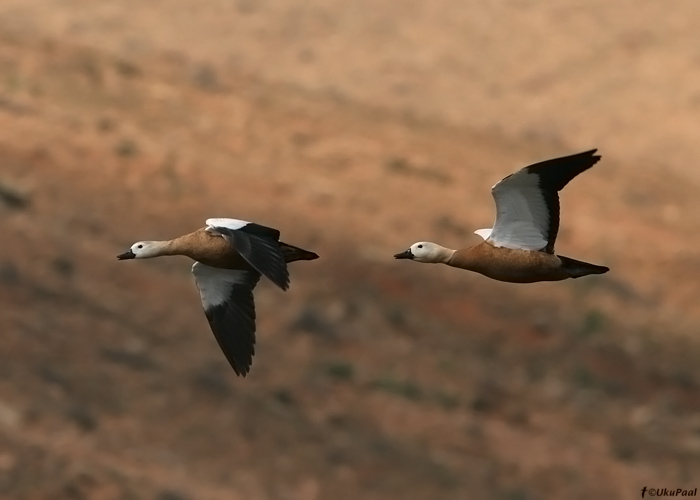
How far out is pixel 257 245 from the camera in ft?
35.9

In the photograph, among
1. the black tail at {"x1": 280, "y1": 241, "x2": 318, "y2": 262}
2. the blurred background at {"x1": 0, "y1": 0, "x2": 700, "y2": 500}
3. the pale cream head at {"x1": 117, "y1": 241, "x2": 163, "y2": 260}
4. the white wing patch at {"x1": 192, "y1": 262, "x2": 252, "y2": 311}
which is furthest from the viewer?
the blurred background at {"x1": 0, "y1": 0, "x2": 700, "y2": 500}

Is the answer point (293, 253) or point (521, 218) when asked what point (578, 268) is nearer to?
point (521, 218)

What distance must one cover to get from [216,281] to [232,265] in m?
0.94

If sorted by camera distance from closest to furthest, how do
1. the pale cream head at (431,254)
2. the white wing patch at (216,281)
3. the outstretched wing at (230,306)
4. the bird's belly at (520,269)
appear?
the bird's belly at (520,269) < the pale cream head at (431,254) < the outstretched wing at (230,306) < the white wing patch at (216,281)

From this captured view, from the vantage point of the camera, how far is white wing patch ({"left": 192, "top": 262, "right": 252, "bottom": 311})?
1266 centimetres

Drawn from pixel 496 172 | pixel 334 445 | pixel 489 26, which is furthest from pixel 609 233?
pixel 489 26

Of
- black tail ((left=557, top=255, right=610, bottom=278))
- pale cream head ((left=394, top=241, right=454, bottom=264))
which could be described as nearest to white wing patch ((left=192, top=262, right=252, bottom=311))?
pale cream head ((left=394, top=241, right=454, bottom=264))

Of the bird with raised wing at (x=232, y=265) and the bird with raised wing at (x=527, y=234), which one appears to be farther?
the bird with raised wing at (x=527, y=234)

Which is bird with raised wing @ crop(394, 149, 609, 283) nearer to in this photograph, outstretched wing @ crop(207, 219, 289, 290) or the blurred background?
outstretched wing @ crop(207, 219, 289, 290)

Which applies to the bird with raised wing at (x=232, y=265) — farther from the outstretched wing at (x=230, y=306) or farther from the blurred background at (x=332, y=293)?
the blurred background at (x=332, y=293)

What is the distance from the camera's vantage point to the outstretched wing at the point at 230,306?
12.3m

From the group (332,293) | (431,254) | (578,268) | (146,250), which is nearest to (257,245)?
(431,254)

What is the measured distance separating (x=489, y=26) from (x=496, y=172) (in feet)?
59.4

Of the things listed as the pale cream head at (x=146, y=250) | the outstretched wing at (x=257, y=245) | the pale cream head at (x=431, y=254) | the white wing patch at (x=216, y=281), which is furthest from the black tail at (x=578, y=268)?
the pale cream head at (x=146, y=250)
